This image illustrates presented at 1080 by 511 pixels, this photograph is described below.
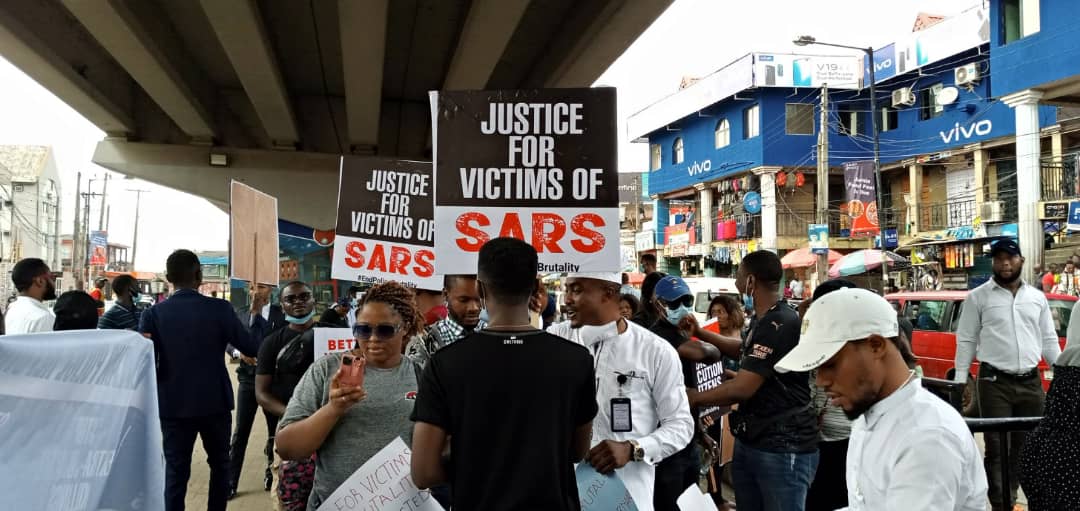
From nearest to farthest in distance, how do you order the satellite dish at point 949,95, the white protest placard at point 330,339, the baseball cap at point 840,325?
the baseball cap at point 840,325 → the white protest placard at point 330,339 → the satellite dish at point 949,95

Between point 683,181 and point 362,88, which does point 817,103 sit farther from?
point 362,88

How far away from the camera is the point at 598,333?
12.2ft

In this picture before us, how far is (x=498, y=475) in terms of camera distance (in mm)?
2285

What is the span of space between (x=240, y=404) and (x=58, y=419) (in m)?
4.52

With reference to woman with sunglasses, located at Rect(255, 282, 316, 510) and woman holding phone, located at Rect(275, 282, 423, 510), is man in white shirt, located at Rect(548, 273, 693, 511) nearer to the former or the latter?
woman holding phone, located at Rect(275, 282, 423, 510)

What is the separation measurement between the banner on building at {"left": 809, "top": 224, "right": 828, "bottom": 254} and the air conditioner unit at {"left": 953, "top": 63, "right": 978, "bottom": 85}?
28.1 feet

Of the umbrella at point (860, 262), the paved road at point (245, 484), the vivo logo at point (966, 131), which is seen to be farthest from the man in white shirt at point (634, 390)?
the vivo logo at point (966, 131)

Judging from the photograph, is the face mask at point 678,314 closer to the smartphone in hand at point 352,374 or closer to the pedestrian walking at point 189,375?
the smartphone in hand at point 352,374

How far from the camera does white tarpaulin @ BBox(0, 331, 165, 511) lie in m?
2.52

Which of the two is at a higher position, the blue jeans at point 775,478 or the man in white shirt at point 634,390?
the man in white shirt at point 634,390

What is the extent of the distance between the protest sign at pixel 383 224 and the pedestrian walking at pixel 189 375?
1009 millimetres

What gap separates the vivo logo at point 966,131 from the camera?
27.4 m

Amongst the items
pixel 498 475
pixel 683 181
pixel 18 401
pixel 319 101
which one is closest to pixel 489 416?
pixel 498 475

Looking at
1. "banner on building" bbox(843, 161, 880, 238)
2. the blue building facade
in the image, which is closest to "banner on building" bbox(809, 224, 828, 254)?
"banner on building" bbox(843, 161, 880, 238)
